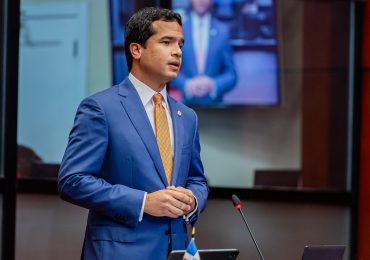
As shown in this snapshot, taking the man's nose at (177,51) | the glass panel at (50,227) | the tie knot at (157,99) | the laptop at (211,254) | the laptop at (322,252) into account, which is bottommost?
the glass panel at (50,227)

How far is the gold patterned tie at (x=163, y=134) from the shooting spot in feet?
10.3

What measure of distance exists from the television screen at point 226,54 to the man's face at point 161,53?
3.56 metres

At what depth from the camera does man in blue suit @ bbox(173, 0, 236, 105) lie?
6.82m

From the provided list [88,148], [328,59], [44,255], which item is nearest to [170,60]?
[88,148]

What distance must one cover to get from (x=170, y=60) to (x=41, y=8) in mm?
3815

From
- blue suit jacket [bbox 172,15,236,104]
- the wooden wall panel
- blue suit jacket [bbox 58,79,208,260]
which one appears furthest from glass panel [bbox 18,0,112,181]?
blue suit jacket [bbox 58,79,208,260]

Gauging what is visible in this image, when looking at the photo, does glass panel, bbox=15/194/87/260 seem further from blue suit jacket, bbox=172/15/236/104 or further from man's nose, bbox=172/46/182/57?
man's nose, bbox=172/46/182/57

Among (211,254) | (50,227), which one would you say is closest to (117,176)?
(211,254)

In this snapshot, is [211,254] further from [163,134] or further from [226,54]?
[226,54]

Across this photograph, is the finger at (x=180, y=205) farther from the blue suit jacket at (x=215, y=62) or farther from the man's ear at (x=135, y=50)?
the blue suit jacket at (x=215, y=62)

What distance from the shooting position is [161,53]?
3.16 m

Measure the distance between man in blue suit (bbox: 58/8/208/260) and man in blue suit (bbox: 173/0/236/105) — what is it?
3.54 m

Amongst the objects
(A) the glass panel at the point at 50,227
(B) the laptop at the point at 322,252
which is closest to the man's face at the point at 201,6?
(A) the glass panel at the point at 50,227

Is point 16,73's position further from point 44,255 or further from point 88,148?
point 88,148
